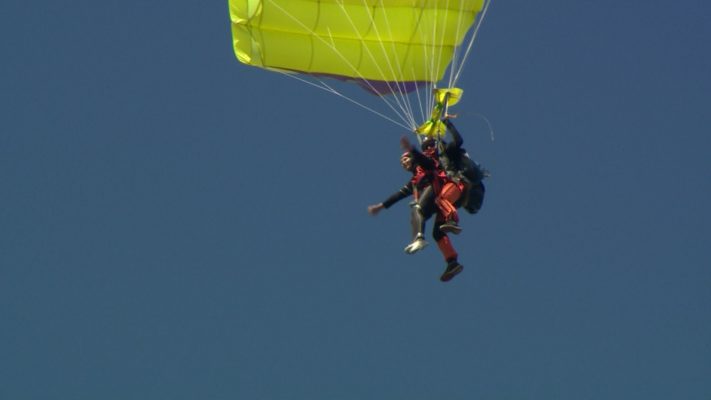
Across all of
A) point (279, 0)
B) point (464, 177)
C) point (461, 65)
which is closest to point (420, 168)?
point (464, 177)

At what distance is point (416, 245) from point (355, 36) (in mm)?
3446

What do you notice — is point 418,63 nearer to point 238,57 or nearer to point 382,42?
point 382,42

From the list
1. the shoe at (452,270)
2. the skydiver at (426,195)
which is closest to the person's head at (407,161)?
the skydiver at (426,195)

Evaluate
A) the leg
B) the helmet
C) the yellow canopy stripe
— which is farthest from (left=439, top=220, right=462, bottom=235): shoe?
the yellow canopy stripe

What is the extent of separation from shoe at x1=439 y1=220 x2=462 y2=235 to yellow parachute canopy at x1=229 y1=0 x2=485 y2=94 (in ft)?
8.29

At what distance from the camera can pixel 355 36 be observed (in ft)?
63.9

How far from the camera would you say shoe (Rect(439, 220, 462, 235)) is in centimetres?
1709

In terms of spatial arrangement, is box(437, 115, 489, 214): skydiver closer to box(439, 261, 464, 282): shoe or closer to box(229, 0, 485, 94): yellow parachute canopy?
box(439, 261, 464, 282): shoe

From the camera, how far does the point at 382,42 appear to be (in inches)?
768

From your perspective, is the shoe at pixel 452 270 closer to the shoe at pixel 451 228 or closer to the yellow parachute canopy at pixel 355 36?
the shoe at pixel 451 228

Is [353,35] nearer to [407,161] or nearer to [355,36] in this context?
[355,36]

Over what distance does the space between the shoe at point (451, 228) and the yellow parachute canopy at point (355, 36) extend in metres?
2.53

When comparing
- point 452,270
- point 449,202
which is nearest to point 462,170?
point 449,202

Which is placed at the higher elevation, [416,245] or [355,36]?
[355,36]
